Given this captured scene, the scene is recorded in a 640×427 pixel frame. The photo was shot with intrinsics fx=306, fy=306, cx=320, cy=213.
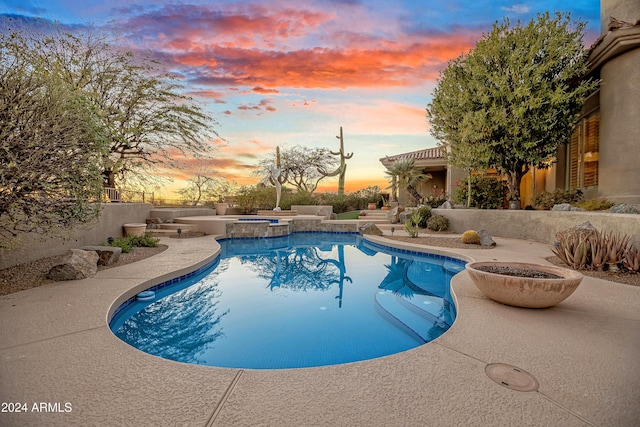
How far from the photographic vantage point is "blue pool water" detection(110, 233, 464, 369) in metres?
3.59

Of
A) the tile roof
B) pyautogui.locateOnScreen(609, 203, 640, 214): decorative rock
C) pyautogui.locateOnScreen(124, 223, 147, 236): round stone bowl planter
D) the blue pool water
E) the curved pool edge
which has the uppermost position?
the tile roof

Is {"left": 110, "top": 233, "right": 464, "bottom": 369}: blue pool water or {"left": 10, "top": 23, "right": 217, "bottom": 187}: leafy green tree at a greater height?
{"left": 10, "top": 23, "right": 217, "bottom": 187}: leafy green tree

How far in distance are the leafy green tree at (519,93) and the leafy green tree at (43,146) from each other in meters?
11.2

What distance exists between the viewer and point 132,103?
12.4 metres

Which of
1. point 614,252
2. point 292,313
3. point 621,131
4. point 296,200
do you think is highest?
point 621,131

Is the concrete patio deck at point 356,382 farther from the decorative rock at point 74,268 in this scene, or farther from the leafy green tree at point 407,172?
the leafy green tree at point 407,172

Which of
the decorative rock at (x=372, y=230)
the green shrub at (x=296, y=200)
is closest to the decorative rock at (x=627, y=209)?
the decorative rock at (x=372, y=230)

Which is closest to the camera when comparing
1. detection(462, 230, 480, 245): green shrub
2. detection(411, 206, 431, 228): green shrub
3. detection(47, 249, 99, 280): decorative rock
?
detection(47, 249, 99, 280): decorative rock

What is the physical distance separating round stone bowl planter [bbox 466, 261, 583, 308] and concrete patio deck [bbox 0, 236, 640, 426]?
172mm

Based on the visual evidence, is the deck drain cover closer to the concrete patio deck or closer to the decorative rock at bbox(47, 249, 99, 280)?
the concrete patio deck

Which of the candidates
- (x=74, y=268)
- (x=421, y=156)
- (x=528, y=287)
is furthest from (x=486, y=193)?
(x=74, y=268)

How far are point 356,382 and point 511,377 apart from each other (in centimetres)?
115

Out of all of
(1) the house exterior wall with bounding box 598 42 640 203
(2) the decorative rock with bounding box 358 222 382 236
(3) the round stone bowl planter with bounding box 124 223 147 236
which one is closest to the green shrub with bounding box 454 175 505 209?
(1) the house exterior wall with bounding box 598 42 640 203

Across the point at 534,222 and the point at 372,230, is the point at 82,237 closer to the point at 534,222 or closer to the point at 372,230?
the point at 372,230
